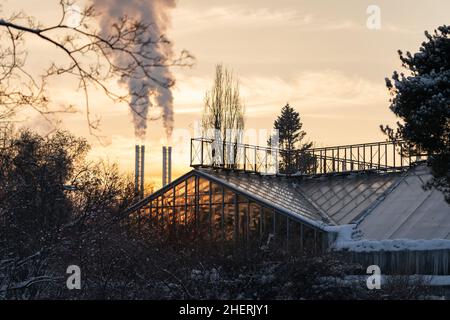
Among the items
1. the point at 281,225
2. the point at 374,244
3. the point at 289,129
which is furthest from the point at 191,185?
the point at 289,129

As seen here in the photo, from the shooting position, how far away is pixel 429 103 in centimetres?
1988

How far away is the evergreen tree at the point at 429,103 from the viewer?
19.9m

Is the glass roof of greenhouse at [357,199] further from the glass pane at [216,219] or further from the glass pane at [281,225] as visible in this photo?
the glass pane at [216,219]

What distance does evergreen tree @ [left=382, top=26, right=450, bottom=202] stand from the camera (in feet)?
65.4

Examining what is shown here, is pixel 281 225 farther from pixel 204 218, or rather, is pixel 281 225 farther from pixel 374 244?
pixel 374 244

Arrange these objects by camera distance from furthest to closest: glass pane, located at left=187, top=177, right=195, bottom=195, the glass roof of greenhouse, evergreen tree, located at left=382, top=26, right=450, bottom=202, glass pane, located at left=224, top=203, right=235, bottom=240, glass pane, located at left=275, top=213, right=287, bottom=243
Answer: glass pane, located at left=187, top=177, right=195, bottom=195, glass pane, located at left=224, top=203, right=235, bottom=240, glass pane, located at left=275, top=213, right=287, bottom=243, the glass roof of greenhouse, evergreen tree, located at left=382, top=26, right=450, bottom=202

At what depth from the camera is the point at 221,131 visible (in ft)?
180

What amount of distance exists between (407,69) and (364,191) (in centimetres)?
1258

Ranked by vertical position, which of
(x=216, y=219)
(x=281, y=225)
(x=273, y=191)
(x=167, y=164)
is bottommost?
(x=281, y=225)

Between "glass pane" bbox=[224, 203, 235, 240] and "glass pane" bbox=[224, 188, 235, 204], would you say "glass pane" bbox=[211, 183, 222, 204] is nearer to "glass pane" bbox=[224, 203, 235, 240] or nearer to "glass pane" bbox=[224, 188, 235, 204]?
"glass pane" bbox=[224, 188, 235, 204]

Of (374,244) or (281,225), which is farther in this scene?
(281,225)

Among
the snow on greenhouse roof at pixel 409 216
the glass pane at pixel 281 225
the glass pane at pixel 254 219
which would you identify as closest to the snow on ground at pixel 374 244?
the snow on greenhouse roof at pixel 409 216

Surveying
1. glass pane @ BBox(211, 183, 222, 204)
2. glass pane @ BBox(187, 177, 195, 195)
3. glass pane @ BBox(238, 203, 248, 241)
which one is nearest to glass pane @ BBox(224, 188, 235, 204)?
glass pane @ BBox(211, 183, 222, 204)
